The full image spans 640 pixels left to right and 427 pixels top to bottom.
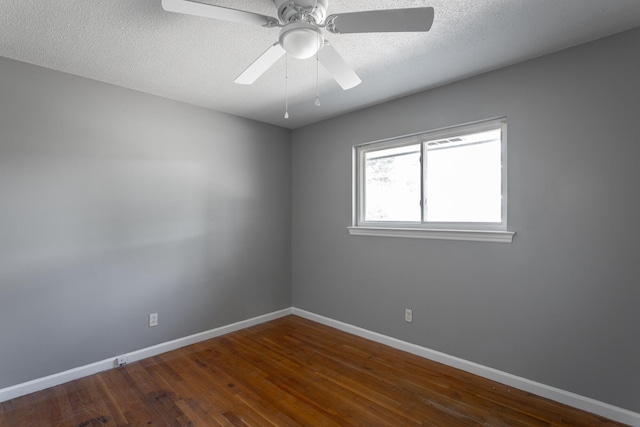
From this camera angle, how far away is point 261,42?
205 centimetres

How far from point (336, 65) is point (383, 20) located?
42cm

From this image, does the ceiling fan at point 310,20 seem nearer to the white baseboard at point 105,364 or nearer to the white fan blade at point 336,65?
the white fan blade at point 336,65

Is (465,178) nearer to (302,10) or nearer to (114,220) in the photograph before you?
(302,10)

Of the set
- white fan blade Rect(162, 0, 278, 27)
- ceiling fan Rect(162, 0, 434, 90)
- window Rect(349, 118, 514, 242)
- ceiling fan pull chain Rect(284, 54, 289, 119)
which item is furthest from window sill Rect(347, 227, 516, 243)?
white fan blade Rect(162, 0, 278, 27)

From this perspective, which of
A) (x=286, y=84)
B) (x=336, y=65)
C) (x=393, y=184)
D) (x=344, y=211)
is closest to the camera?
(x=336, y=65)

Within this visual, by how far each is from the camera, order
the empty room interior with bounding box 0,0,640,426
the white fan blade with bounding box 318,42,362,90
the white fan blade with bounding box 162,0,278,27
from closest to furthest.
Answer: the white fan blade with bounding box 162,0,278,27
the white fan blade with bounding box 318,42,362,90
the empty room interior with bounding box 0,0,640,426

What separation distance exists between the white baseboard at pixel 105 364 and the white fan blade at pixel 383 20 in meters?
2.98

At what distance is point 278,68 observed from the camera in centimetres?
Answer: 242

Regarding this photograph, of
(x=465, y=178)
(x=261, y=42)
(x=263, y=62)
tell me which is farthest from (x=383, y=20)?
(x=465, y=178)

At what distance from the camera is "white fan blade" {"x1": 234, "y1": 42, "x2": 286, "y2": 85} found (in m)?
1.65

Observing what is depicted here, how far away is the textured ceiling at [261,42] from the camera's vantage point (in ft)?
5.63

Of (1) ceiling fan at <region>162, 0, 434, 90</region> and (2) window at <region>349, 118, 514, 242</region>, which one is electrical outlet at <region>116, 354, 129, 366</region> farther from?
(1) ceiling fan at <region>162, 0, 434, 90</region>

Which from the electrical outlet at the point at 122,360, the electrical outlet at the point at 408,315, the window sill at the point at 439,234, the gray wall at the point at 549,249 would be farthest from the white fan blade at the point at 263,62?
the electrical outlet at the point at 122,360

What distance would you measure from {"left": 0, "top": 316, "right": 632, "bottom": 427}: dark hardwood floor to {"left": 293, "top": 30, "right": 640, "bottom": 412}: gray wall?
0.28 meters
